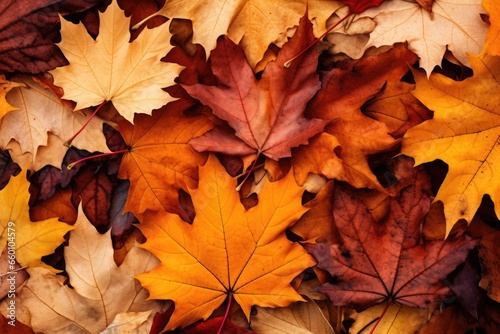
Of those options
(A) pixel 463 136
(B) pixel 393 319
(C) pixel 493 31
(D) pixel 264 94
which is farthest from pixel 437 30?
(B) pixel 393 319

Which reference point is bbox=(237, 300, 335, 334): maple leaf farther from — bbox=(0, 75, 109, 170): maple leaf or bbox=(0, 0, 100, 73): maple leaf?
bbox=(0, 0, 100, 73): maple leaf

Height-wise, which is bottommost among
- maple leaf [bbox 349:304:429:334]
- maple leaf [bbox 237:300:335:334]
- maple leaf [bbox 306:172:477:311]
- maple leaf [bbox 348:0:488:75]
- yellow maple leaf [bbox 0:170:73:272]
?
maple leaf [bbox 349:304:429:334]

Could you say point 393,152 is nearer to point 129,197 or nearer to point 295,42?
point 295,42

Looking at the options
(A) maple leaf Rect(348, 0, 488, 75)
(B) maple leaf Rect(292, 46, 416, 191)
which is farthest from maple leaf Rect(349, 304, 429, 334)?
(A) maple leaf Rect(348, 0, 488, 75)

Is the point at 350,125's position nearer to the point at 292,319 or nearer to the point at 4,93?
the point at 292,319

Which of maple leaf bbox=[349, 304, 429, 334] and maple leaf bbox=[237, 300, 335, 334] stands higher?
maple leaf bbox=[237, 300, 335, 334]

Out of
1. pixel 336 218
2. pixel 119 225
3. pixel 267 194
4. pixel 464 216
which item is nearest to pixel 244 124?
pixel 267 194

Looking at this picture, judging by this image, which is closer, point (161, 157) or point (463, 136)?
point (463, 136)
